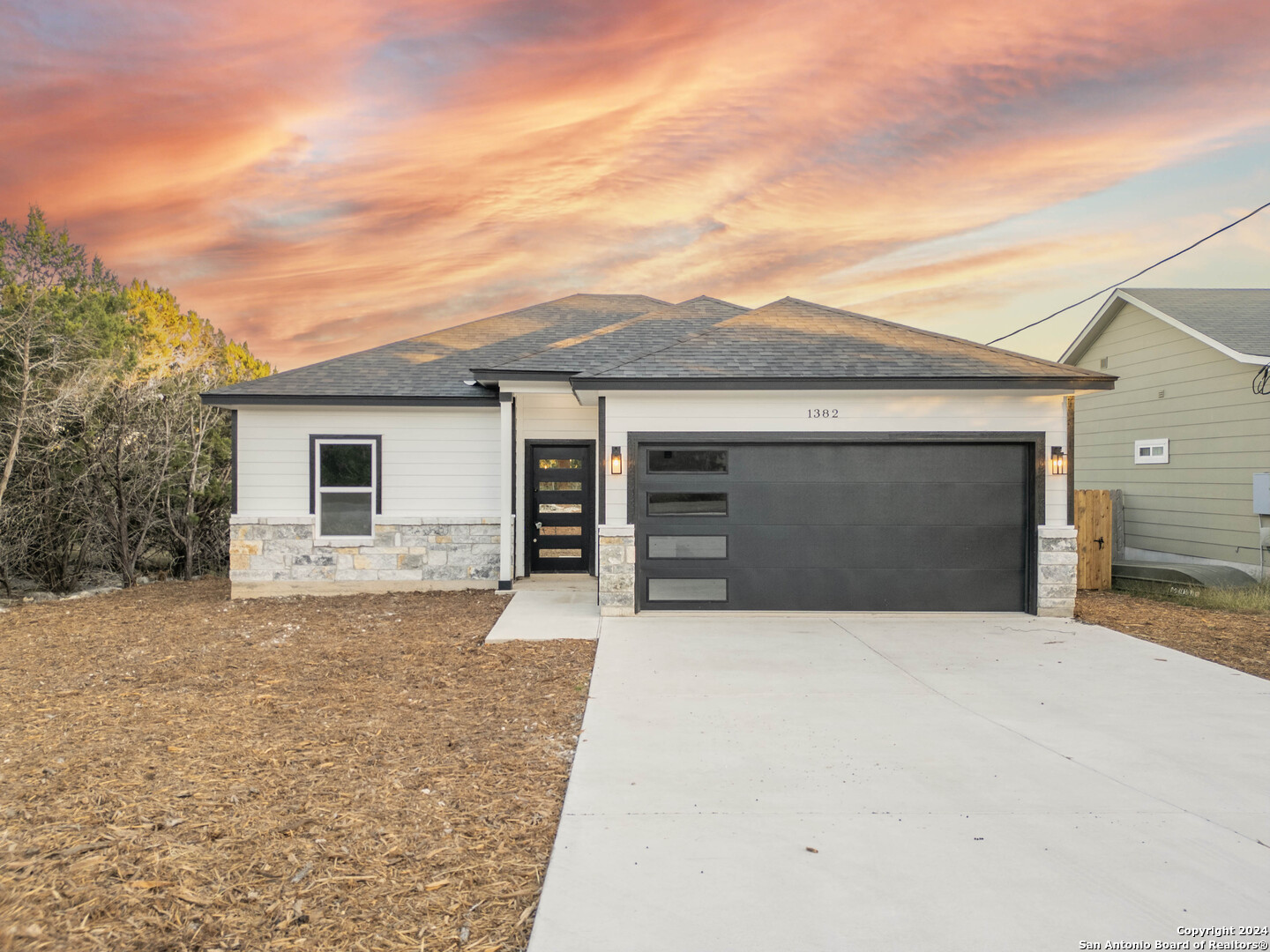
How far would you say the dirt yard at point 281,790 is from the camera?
2.47 m

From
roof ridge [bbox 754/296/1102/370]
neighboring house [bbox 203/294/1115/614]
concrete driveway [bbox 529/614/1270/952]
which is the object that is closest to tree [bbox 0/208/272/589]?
neighboring house [bbox 203/294/1115/614]

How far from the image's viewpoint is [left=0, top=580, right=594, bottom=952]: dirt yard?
8.11ft

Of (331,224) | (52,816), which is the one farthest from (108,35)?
(52,816)

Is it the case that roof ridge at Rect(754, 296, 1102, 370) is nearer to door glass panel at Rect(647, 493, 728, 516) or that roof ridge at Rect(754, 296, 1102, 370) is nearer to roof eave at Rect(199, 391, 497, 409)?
door glass panel at Rect(647, 493, 728, 516)

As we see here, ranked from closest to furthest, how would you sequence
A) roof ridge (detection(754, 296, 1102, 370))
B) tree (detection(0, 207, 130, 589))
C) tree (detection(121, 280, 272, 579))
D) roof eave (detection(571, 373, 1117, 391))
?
roof eave (detection(571, 373, 1117, 391)) < roof ridge (detection(754, 296, 1102, 370)) < tree (detection(0, 207, 130, 589)) < tree (detection(121, 280, 272, 579))

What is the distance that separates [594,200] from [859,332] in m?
5.86

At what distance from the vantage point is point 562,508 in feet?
36.1

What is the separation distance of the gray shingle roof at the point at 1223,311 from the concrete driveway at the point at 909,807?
691cm

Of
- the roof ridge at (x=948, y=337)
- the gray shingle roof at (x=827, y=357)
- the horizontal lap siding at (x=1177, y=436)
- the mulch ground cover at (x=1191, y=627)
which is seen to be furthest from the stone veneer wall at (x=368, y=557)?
the horizontal lap siding at (x=1177, y=436)

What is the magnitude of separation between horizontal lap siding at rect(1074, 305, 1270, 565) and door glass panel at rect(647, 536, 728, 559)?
8.16m

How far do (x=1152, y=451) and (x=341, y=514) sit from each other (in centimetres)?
1379

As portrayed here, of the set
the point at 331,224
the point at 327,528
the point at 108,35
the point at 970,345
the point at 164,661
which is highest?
the point at 108,35

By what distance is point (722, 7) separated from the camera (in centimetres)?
834

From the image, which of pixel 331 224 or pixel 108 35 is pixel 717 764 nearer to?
pixel 108 35
